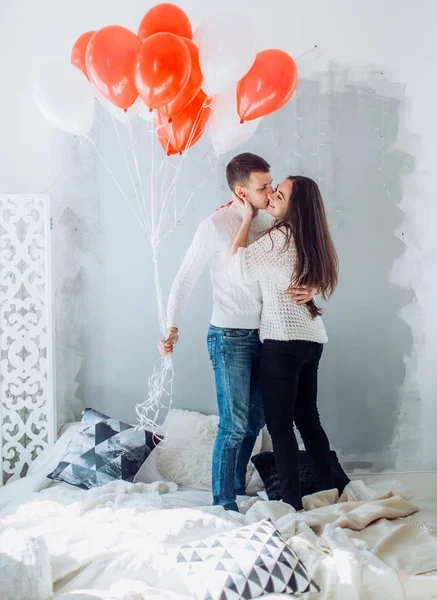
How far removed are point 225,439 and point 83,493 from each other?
0.54 m

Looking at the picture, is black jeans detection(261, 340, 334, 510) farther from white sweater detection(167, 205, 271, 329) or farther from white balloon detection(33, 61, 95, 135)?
white balloon detection(33, 61, 95, 135)

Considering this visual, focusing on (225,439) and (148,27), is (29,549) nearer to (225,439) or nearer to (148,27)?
(225,439)

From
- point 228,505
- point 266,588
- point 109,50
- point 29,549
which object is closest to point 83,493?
point 228,505

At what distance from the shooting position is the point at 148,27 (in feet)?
6.81

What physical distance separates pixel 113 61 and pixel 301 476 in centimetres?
163

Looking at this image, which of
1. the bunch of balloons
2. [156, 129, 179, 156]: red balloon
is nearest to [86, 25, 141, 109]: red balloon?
the bunch of balloons

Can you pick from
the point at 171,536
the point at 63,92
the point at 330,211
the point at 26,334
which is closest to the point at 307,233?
the point at 330,211

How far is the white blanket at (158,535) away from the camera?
5.36 feet

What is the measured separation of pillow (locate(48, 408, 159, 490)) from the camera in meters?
2.49

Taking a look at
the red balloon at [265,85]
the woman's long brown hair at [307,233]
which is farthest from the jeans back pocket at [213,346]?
the red balloon at [265,85]

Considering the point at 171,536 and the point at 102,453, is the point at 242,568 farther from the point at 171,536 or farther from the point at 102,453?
the point at 102,453

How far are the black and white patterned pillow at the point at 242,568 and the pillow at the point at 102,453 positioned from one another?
2.70 feet

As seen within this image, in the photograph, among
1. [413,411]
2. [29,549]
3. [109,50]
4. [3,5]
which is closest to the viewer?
[29,549]

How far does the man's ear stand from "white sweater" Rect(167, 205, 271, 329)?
7 cm
